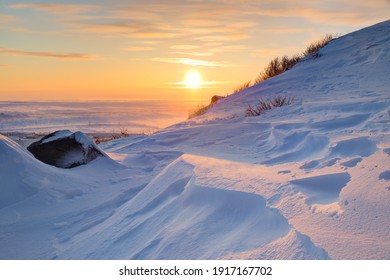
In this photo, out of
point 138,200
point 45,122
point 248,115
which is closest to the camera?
point 138,200

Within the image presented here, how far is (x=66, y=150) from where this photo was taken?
203 inches

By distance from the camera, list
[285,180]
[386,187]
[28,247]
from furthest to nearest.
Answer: [28,247] < [285,180] < [386,187]

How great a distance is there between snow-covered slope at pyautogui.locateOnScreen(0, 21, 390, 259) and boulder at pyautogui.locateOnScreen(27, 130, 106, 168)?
0.17 metres

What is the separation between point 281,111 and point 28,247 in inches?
166

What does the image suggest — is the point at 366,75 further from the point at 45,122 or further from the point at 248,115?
the point at 45,122

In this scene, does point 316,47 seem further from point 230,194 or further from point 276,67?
point 230,194

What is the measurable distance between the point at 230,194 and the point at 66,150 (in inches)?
133

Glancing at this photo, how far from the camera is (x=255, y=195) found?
2.35m

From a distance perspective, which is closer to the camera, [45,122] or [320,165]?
[320,165]

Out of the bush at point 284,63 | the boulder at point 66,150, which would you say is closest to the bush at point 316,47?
the bush at point 284,63

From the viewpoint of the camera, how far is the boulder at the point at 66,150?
5.05 meters

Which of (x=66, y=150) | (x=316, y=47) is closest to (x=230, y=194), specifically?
(x=66, y=150)

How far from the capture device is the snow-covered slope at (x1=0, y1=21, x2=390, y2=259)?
1.90m

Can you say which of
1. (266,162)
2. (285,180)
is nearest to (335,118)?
(266,162)
